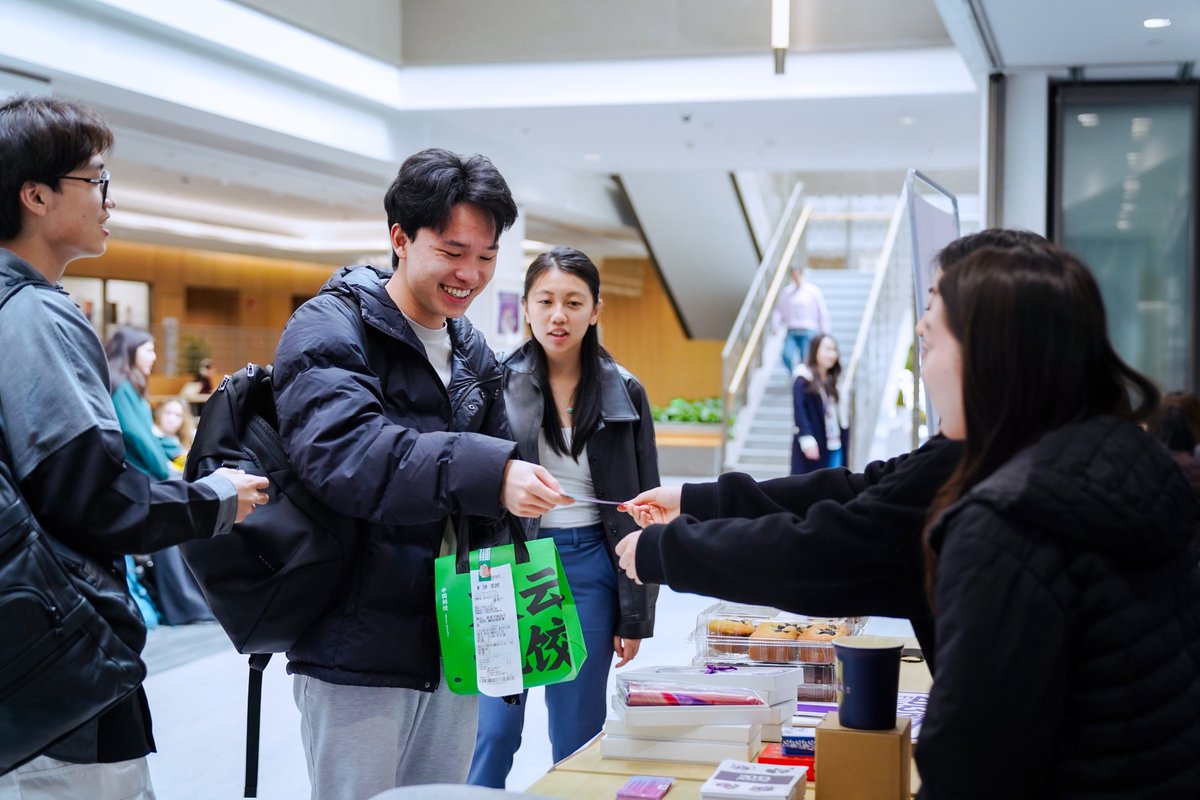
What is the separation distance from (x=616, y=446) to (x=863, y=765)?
5.87ft

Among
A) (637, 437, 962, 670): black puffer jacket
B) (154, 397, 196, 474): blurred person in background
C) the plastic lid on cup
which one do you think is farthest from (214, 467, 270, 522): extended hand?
(154, 397, 196, 474): blurred person in background

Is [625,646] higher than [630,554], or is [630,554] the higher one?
[630,554]

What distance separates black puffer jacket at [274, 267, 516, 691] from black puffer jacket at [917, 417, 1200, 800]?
0.91m

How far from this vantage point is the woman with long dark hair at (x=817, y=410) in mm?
9789

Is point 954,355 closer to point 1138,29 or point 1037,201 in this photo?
point 1138,29

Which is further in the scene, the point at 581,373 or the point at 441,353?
the point at 581,373

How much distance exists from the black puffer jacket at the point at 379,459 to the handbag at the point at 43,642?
0.37m

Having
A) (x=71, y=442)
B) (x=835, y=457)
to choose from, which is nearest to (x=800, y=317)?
(x=835, y=457)

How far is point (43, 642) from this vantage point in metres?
1.68

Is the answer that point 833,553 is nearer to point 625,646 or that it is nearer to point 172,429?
point 625,646

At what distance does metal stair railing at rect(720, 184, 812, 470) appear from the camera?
590 inches

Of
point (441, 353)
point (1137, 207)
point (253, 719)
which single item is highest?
point (1137, 207)

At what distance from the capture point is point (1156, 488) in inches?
50.2

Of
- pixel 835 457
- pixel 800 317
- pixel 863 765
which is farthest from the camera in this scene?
pixel 800 317
